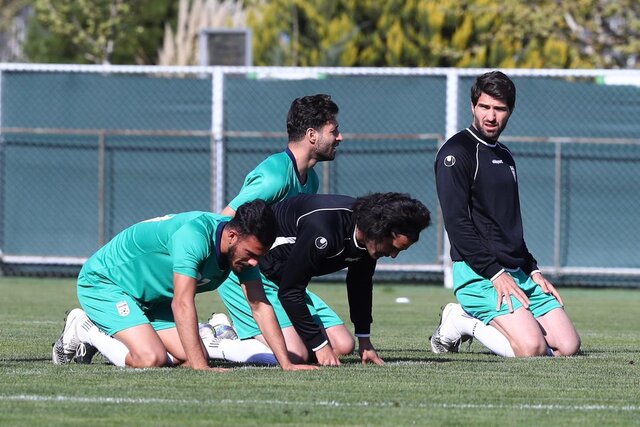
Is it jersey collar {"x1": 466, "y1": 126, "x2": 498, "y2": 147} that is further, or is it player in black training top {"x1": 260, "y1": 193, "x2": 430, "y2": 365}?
jersey collar {"x1": 466, "y1": 126, "x2": 498, "y2": 147}

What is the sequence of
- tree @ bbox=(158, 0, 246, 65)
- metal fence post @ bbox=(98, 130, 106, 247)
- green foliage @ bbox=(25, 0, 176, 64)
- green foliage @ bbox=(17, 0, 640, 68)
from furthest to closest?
green foliage @ bbox=(25, 0, 176, 64)
tree @ bbox=(158, 0, 246, 65)
green foliage @ bbox=(17, 0, 640, 68)
metal fence post @ bbox=(98, 130, 106, 247)

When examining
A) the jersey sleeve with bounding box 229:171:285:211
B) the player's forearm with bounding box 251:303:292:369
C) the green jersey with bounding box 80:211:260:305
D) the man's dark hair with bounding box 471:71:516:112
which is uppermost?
the man's dark hair with bounding box 471:71:516:112

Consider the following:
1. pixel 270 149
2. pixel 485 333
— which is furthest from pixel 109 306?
pixel 270 149

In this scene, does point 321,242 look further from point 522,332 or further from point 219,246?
point 522,332

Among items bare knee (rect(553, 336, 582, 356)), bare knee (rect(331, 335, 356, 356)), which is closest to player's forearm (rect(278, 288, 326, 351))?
bare knee (rect(331, 335, 356, 356))

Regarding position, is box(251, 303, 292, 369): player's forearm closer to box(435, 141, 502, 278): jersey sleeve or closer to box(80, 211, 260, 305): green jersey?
box(80, 211, 260, 305): green jersey

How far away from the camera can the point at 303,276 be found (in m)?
8.29

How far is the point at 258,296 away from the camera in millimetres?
8289

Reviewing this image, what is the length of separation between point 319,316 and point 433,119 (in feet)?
30.2

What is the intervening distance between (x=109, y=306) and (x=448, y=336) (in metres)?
2.51

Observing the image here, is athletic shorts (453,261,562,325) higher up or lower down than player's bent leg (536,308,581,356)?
higher up

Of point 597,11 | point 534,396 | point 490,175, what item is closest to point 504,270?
point 490,175

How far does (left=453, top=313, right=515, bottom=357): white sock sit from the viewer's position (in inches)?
378

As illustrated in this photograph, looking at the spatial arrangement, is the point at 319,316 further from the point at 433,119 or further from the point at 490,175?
the point at 433,119
